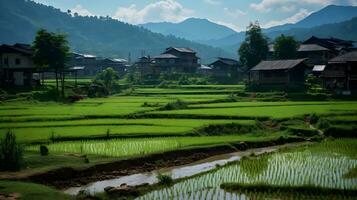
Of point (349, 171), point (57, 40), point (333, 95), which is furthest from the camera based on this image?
point (57, 40)

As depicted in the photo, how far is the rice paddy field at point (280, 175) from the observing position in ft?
50.5

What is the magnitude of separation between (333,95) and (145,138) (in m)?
26.3

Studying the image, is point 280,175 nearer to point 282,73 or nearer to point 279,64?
point 279,64

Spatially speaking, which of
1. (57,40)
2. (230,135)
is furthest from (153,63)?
(230,135)

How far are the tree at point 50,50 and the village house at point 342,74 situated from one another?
103 feet

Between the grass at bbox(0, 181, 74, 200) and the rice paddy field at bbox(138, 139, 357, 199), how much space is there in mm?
3077

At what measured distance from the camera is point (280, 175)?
57.9 feet

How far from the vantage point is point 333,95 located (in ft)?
147

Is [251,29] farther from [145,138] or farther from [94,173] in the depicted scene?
[94,173]

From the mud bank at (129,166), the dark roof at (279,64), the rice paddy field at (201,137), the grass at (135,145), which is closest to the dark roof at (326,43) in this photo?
the dark roof at (279,64)

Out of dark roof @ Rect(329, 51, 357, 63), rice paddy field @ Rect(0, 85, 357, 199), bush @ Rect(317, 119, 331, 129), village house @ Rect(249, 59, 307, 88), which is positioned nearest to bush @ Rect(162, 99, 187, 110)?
rice paddy field @ Rect(0, 85, 357, 199)

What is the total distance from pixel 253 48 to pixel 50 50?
29.8 m

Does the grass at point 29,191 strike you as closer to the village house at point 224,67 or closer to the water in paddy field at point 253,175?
the water in paddy field at point 253,175

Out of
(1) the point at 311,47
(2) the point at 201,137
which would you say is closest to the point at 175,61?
(1) the point at 311,47
